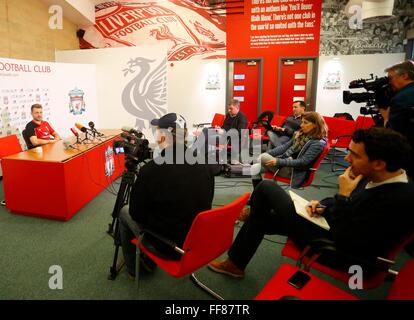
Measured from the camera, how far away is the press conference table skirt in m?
2.86

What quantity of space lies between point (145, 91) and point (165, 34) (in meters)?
1.70

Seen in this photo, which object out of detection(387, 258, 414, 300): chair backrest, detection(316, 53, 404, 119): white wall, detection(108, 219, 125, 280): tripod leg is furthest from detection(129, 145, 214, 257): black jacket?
detection(316, 53, 404, 119): white wall

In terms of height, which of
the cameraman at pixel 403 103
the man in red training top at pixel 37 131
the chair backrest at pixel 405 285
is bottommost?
the chair backrest at pixel 405 285

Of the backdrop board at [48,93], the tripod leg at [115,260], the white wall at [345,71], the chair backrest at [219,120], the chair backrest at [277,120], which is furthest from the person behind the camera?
the white wall at [345,71]

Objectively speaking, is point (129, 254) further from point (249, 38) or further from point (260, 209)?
point (249, 38)

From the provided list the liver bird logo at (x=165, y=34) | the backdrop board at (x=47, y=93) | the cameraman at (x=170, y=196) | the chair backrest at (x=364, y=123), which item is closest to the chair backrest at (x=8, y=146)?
the backdrop board at (x=47, y=93)

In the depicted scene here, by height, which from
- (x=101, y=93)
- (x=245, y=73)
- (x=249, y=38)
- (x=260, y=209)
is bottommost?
(x=260, y=209)

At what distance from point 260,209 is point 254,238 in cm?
19

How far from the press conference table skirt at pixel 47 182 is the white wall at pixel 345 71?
5323 mm

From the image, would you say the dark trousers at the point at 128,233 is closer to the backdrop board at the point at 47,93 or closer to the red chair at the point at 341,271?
the red chair at the point at 341,271

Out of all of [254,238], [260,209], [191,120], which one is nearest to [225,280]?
[254,238]

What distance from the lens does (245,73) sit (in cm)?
678

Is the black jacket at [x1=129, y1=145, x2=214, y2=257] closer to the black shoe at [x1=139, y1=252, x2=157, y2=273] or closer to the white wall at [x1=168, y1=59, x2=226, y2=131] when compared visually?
the black shoe at [x1=139, y1=252, x2=157, y2=273]

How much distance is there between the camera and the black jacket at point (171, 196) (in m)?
1.60
